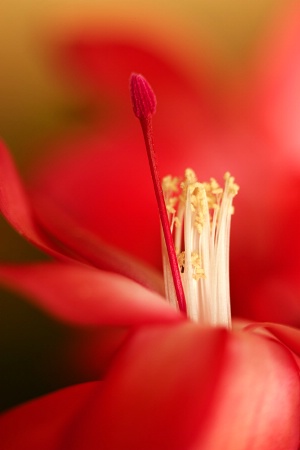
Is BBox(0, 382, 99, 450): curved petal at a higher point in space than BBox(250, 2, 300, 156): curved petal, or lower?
lower

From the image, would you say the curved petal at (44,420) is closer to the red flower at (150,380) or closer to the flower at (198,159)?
the red flower at (150,380)

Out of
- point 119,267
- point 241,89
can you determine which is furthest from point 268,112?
point 119,267

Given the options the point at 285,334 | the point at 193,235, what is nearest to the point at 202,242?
the point at 193,235

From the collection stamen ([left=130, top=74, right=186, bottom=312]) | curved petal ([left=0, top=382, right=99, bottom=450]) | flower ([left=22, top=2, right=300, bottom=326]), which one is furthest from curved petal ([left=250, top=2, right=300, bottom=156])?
curved petal ([left=0, top=382, right=99, bottom=450])

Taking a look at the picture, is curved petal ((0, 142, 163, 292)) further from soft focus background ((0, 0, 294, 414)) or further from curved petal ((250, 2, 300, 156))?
curved petal ((250, 2, 300, 156))

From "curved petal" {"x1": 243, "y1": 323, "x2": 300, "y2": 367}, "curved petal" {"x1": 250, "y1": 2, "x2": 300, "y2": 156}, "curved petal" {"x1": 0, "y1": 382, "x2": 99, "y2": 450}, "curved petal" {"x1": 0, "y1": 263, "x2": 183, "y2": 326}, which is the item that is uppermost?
"curved petal" {"x1": 250, "y1": 2, "x2": 300, "y2": 156}

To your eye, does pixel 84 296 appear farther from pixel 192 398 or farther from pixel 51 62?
pixel 51 62

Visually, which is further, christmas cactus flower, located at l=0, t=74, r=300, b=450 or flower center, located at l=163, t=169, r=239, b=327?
flower center, located at l=163, t=169, r=239, b=327
